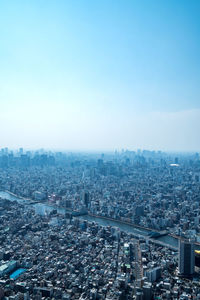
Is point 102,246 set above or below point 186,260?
below

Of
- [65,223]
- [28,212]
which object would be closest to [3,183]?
[28,212]

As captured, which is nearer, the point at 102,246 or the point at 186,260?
the point at 186,260

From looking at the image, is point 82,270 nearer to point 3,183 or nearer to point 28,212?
point 28,212

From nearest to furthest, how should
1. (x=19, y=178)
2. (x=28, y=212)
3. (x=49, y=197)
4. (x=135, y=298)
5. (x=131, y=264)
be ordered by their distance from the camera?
(x=135, y=298) < (x=131, y=264) < (x=28, y=212) < (x=49, y=197) < (x=19, y=178)

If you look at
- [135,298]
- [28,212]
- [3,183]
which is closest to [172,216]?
[28,212]

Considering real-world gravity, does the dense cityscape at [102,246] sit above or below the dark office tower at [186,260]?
below

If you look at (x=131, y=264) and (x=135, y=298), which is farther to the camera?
(x=131, y=264)

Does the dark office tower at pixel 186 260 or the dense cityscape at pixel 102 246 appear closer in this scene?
the dense cityscape at pixel 102 246

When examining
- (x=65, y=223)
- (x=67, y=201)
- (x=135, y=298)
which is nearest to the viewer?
(x=135, y=298)
